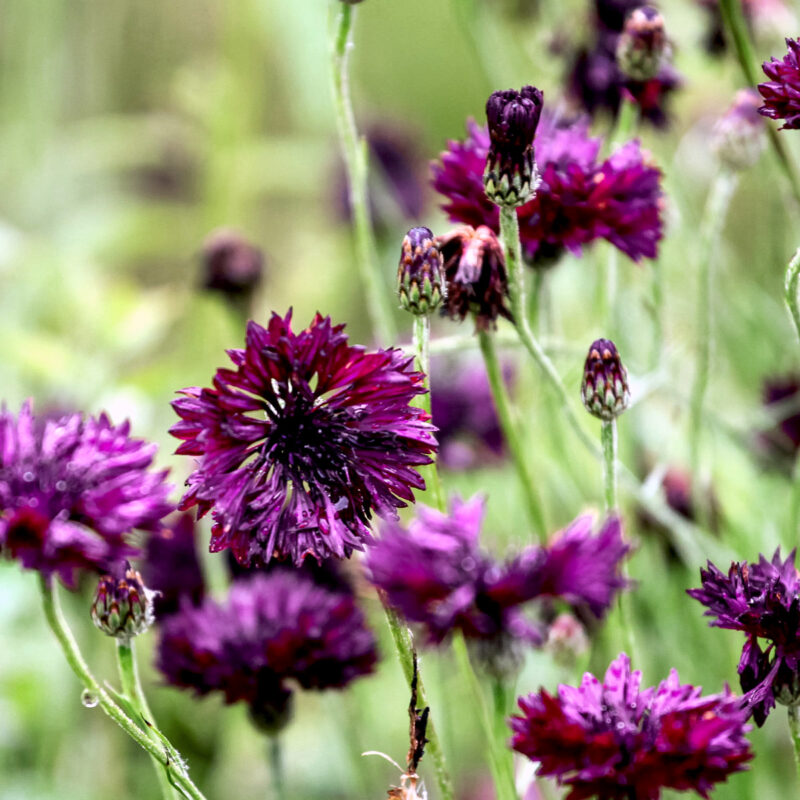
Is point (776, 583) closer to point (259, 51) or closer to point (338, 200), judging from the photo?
point (338, 200)

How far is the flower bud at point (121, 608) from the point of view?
0.39m

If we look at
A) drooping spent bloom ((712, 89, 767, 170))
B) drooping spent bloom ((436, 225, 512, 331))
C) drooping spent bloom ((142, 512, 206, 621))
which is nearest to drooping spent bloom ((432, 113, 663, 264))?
drooping spent bloom ((436, 225, 512, 331))

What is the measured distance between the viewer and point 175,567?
649 mm

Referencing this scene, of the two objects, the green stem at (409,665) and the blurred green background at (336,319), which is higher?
the blurred green background at (336,319)

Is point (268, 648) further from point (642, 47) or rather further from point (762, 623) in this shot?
point (642, 47)

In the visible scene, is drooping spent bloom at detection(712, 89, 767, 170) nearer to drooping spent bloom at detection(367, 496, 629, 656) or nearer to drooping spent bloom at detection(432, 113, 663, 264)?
drooping spent bloom at detection(432, 113, 663, 264)

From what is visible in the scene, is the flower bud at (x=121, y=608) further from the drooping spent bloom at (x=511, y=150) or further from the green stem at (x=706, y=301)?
the green stem at (x=706, y=301)

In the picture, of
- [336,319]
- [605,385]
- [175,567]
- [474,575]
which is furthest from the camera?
[336,319]

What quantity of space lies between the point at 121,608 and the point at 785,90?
29cm

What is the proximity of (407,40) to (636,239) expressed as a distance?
1610 mm

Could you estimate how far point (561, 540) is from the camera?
1.07ft

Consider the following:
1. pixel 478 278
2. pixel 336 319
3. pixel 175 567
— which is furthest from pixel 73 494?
pixel 336 319

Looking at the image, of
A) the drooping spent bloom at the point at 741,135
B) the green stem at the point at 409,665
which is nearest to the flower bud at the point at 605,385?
the green stem at the point at 409,665

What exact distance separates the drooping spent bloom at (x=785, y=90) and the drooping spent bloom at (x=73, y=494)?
24cm
